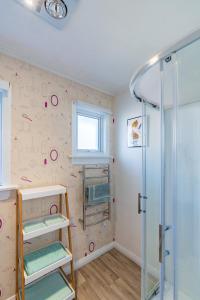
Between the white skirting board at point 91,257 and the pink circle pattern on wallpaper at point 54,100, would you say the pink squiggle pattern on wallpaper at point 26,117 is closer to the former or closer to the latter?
the pink circle pattern on wallpaper at point 54,100

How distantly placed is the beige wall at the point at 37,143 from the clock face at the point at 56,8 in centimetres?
66

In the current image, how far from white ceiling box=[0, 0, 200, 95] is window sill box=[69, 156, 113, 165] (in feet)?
3.19

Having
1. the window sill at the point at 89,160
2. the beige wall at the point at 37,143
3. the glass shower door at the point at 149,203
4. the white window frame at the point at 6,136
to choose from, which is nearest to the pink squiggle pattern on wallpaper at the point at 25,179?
the beige wall at the point at 37,143

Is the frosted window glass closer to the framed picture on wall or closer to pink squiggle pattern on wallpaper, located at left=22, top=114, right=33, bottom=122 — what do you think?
the framed picture on wall

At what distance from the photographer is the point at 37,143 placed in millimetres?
1518

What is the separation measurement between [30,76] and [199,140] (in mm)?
1573

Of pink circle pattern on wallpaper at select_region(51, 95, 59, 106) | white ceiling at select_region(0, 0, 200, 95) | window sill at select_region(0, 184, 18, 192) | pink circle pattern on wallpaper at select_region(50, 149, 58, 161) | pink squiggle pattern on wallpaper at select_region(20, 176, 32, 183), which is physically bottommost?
window sill at select_region(0, 184, 18, 192)

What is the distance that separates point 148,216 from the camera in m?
1.39

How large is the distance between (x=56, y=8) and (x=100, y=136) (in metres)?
1.49

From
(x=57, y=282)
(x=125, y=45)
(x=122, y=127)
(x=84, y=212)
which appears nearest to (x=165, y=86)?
(x=125, y=45)

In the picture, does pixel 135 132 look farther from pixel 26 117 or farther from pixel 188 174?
pixel 26 117

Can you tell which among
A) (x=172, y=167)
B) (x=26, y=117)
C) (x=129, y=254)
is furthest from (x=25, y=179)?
(x=129, y=254)

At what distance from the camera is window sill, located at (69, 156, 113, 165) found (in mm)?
1810

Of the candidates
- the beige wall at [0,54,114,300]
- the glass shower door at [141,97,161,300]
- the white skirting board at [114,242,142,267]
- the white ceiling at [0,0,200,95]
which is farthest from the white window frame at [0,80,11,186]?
the white skirting board at [114,242,142,267]
